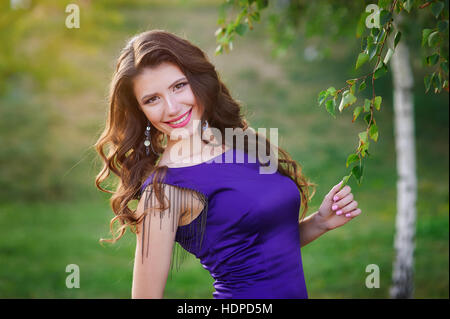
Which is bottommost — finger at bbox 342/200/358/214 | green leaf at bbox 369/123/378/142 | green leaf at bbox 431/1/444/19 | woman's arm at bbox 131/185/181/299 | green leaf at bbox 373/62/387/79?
woman's arm at bbox 131/185/181/299

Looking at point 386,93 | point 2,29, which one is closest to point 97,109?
point 2,29

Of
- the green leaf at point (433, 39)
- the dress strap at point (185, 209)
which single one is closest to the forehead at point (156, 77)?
the dress strap at point (185, 209)

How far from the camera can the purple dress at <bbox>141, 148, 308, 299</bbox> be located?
77.2 inches

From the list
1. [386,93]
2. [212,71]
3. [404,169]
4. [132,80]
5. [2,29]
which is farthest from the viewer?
[386,93]

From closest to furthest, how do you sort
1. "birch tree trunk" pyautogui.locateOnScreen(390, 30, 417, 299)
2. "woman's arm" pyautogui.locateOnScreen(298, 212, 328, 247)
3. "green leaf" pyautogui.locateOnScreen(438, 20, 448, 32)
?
1. "green leaf" pyautogui.locateOnScreen(438, 20, 448, 32)
2. "woman's arm" pyautogui.locateOnScreen(298, 212, 328, 247)
3. "birch tree trunk" pyautogui.locateOnScreen(390, 30, 417, 299)

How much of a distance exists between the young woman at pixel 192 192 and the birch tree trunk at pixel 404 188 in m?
2.48

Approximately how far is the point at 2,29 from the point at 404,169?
18.1 ft

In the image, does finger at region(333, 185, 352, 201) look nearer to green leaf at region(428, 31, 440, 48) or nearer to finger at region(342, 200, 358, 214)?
finger at region(342, 200, 358, 214)

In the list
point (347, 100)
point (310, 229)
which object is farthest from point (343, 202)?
point (347, 100)

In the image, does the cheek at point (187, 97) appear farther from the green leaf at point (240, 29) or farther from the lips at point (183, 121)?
the green leaf at point (240, 29)

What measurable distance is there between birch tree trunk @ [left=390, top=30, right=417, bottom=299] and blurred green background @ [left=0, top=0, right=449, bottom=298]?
0.34 m

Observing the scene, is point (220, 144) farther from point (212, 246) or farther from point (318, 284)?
→ point (318, 284)

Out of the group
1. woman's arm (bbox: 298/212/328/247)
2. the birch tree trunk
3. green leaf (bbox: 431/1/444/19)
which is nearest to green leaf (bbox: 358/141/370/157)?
green leaf (bbox: 431/1/444/19)
